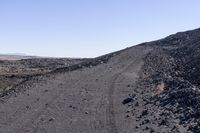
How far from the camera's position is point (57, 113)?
2256cm

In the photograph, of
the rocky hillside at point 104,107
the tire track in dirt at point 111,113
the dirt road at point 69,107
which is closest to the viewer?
the tire track in dirt at point 111,113

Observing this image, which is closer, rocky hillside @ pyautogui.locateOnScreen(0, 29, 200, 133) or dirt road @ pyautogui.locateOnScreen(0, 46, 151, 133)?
rocky hillside @ pyautogui.locateOnScreen(0, 29, 200, 133)

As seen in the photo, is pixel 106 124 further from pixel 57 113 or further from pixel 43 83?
pixel 43 83

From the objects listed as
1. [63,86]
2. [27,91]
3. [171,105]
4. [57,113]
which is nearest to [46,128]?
[57,113]

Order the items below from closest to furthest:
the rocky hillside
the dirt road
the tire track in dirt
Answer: the tire track in dirt
the rocky hillside
the dirt road

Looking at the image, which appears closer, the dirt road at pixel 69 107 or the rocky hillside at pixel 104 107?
the rocky hillside at pixel 104 107

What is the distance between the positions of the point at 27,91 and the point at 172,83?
922 centimetres

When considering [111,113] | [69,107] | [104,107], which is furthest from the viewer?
[69,107]

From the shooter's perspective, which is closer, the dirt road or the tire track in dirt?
the tire track in dirt

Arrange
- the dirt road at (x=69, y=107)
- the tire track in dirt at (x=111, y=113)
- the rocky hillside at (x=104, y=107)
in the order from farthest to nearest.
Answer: the dirt road at (x=69, y=107)
the rocky hillside at (x=104, y=107)
the tire track in dirt at (x=111, y=113)

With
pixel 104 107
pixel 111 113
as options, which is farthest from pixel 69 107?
pixel 111 113

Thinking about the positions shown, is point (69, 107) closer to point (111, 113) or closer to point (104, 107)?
point (104, 107)

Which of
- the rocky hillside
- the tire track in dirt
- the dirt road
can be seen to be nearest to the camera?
the tire track in dirt

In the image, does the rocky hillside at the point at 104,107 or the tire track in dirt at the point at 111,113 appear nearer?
the tire track in dirt at the point at 111,113
